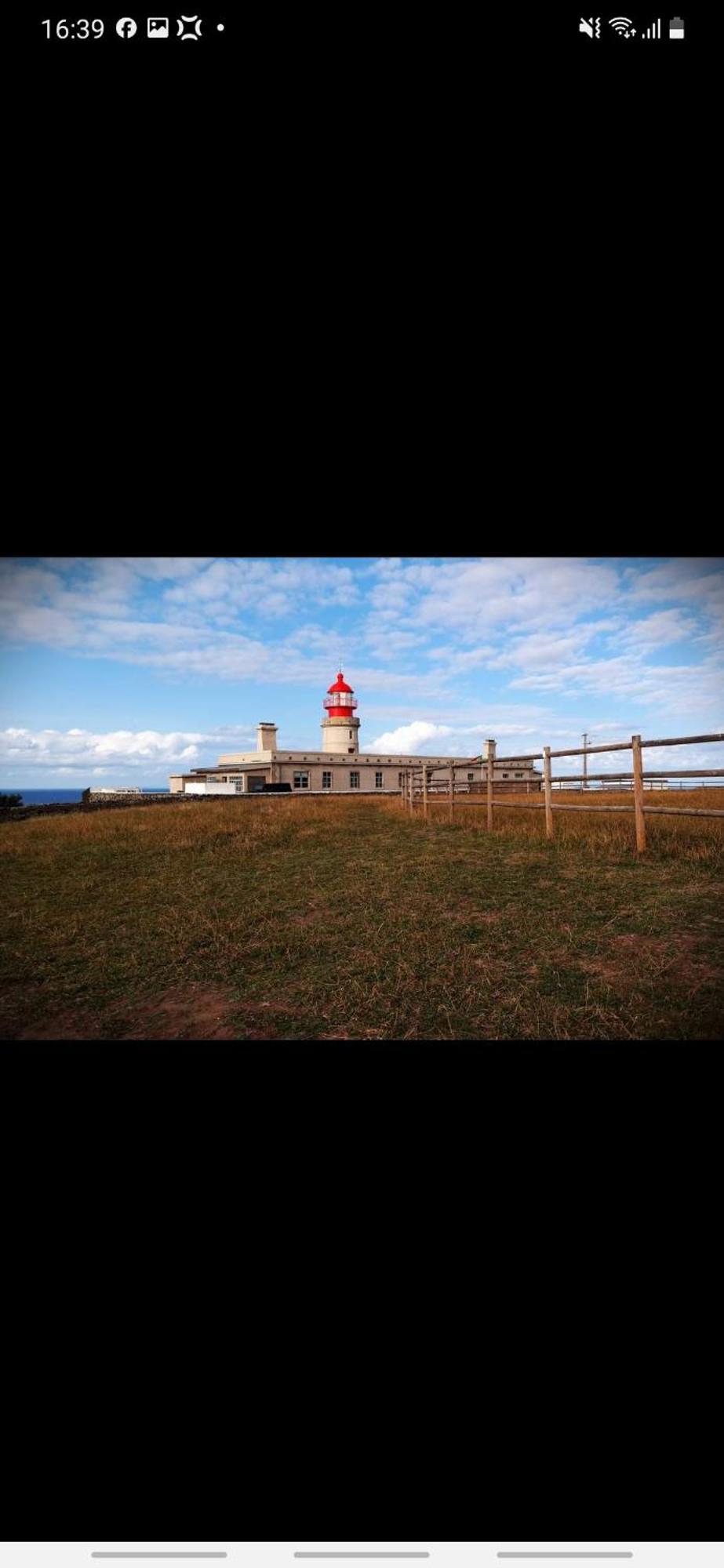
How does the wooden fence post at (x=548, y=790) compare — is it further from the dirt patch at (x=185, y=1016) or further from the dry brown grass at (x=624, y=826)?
the dirt patch at (x=185, y=1016)

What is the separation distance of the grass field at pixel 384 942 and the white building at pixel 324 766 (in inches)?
689

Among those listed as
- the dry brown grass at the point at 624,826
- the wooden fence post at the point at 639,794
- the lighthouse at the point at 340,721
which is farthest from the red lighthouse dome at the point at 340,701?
the wooden fence post at the point at 639,794

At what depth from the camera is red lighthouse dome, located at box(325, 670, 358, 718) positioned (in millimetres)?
28938

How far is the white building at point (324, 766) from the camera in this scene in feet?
81.7

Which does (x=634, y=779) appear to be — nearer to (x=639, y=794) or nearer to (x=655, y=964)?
(x=639, y=794)

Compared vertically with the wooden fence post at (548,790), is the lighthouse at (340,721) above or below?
above

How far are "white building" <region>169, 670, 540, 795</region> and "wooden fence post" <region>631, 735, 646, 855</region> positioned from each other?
1799 cm

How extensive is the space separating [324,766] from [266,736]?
2866 millimetres

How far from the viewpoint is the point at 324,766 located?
26422 millimetres
